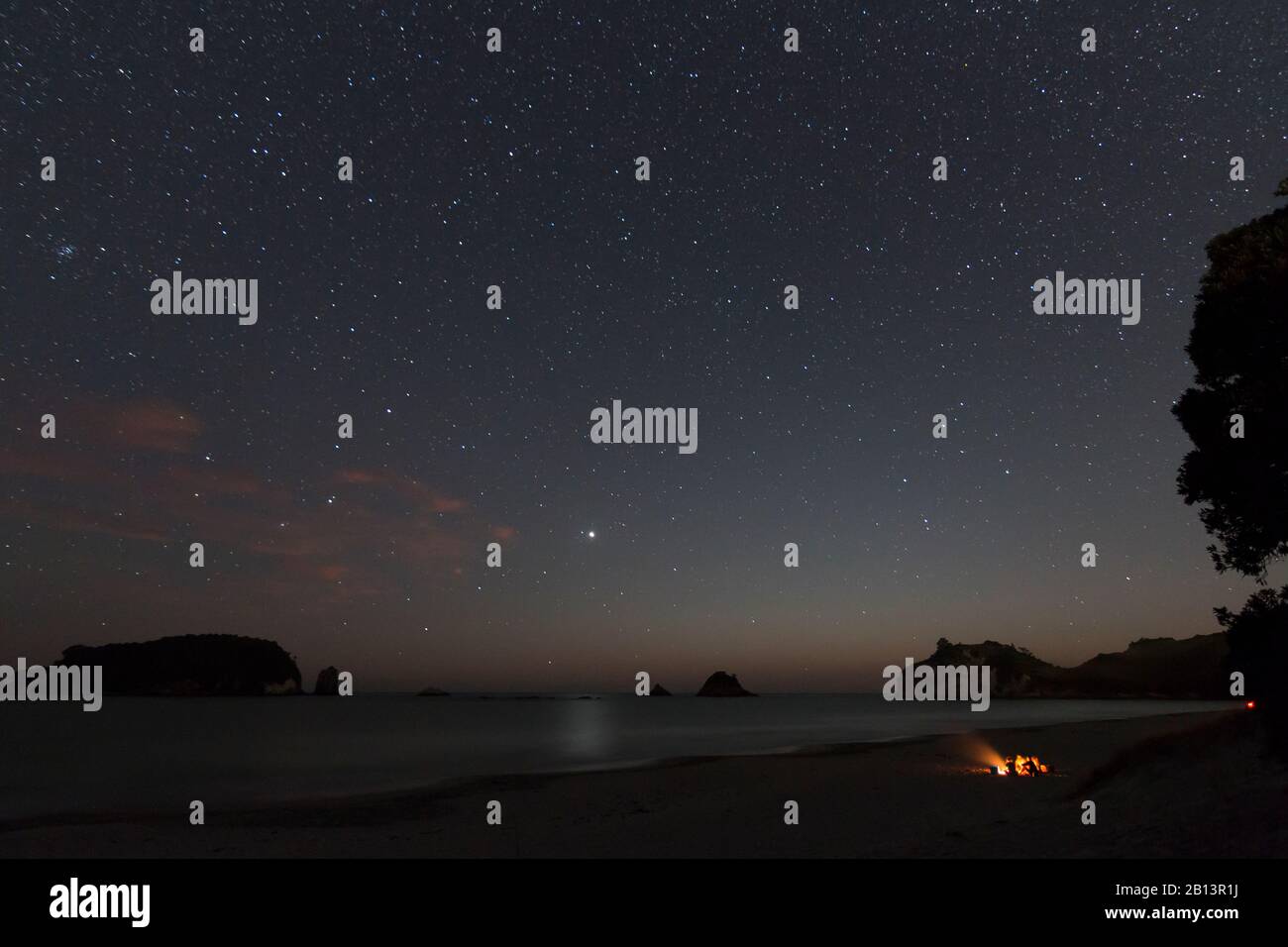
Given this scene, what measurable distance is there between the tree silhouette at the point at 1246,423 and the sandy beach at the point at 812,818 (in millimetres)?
2324

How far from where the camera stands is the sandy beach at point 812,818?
46.4 feet

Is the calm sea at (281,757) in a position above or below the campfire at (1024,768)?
below

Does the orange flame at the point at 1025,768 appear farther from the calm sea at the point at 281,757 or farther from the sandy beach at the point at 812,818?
the calm sea at the point at 281,757

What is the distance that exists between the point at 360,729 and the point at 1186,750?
98.2 metres

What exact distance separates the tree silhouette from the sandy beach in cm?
232

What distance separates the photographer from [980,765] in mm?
32031

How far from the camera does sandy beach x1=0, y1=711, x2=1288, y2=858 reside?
46.4 ft
